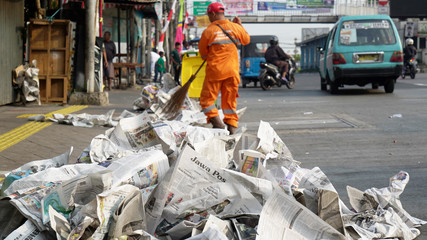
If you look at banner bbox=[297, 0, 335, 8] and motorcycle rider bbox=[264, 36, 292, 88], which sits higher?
banner bbox=[297, 0, 335, 8]

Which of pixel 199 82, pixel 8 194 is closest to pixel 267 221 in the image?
pixel 8 194

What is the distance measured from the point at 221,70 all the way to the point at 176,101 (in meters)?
1.09

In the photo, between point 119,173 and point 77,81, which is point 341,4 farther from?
point 119,173

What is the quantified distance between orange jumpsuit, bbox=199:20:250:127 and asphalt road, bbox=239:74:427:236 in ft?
2.69

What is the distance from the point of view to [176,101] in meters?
8.76

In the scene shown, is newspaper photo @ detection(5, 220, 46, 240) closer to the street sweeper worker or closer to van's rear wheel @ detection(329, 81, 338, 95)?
the street sweeper worker

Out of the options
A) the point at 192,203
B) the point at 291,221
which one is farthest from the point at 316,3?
the point at 291,221

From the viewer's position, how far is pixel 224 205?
3.41 metres

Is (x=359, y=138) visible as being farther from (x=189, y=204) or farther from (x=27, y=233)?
(x=27, y=233)

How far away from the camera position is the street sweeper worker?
26.0 feet

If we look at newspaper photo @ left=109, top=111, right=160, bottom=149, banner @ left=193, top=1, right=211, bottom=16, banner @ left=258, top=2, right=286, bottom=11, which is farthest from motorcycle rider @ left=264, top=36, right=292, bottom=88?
banner @ left=258, top=2, right=286, bottom=11

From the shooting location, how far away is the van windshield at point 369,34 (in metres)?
16.2

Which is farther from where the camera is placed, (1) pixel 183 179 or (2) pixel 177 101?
(2) pixel 177 101

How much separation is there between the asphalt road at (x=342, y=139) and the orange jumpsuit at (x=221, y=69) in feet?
2.66
